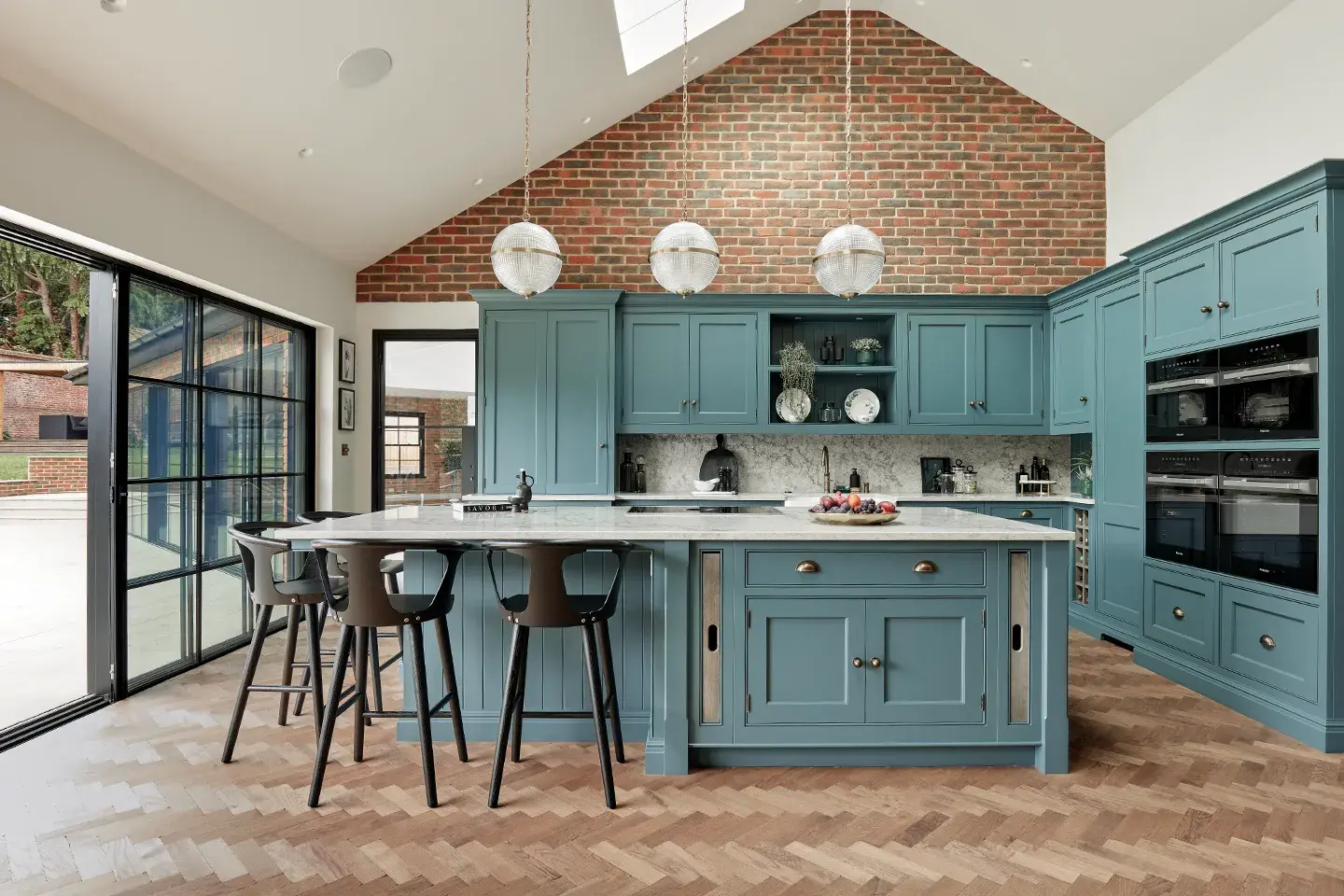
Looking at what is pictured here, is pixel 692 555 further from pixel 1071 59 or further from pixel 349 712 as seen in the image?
pixel 1071 59

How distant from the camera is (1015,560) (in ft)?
9.31

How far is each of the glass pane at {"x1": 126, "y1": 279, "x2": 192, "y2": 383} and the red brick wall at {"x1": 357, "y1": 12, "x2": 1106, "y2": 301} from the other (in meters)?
1.91

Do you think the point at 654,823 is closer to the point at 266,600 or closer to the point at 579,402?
the point at 266,600

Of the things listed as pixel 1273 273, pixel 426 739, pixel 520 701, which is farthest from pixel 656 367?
pixel 1273 273

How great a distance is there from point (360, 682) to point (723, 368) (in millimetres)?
3400

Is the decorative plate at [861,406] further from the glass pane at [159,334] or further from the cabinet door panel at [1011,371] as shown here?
the glass pane at [159,334]

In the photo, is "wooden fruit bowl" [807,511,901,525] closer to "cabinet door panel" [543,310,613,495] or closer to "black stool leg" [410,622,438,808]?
"black stool leg" [410,622,438,808]

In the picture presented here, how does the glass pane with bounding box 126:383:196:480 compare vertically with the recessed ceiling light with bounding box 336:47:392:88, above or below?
below

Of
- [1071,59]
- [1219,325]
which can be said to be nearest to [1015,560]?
[1219,325]

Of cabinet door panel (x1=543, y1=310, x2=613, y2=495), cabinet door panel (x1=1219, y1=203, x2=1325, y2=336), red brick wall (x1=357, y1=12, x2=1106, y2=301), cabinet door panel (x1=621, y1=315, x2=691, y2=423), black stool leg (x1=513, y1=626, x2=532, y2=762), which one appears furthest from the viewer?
red brick wall (x1=357, y1=12, x2=1106, y2=301)

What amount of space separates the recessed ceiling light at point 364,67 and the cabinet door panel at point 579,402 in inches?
76.9

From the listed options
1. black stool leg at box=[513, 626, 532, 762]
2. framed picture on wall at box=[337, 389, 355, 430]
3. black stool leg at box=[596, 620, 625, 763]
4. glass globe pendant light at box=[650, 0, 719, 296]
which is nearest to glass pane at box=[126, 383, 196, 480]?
framed picture on wall at box=[337, 389, 355, 430]

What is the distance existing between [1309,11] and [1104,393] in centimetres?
215

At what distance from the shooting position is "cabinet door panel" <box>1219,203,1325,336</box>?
3.08 metres
